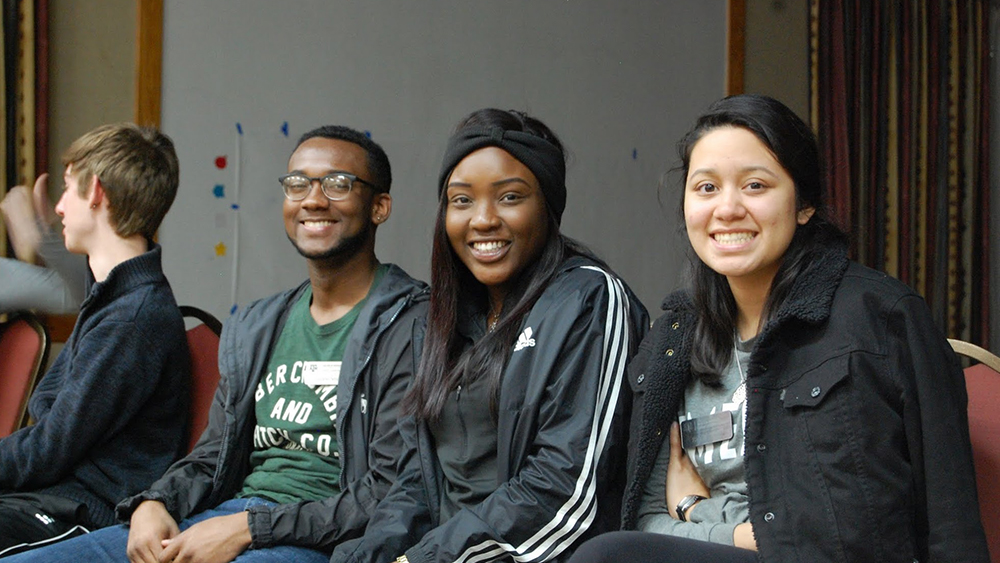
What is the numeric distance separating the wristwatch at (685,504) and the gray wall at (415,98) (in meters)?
1.50

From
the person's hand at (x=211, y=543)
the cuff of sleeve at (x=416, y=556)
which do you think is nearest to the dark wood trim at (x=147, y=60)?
the person's hand at (x=211, y=543)

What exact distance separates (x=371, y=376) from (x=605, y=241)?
7.38 feet

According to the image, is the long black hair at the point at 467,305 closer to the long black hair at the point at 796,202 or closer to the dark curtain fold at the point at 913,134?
the long black hair at the point at 796,202

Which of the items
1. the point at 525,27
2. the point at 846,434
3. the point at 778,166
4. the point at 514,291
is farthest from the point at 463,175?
the point at 525,27

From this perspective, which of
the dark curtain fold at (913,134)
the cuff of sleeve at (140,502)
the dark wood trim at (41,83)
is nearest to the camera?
the cuff of sleeve at (140,502)

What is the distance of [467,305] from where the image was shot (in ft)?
6.99

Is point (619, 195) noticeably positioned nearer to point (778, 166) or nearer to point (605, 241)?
point (605, 241)

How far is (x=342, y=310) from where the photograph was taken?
2.41 m

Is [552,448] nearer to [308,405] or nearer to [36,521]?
[308,405]

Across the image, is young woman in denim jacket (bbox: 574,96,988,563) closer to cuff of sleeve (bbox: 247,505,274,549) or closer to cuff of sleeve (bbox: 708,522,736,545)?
cuff of sleeve (bbox: 708,522,736,545)

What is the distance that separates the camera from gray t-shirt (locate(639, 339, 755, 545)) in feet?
5.34

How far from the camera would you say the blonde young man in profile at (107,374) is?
2291 millimetres

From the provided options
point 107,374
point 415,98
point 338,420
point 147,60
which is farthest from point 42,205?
point 415,98

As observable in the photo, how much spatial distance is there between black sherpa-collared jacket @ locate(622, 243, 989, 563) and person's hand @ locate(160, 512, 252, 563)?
3.66 ft
